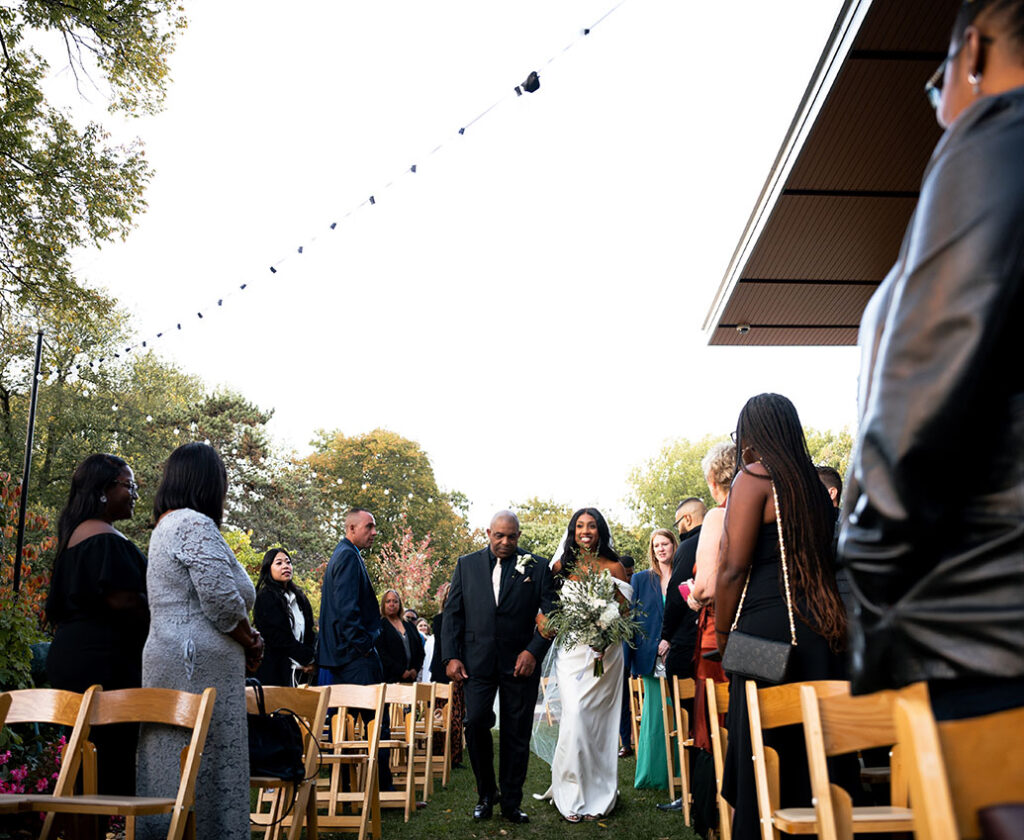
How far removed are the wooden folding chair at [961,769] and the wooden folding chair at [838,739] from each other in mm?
1430

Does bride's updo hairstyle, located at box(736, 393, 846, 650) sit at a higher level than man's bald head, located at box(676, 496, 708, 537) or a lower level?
lower

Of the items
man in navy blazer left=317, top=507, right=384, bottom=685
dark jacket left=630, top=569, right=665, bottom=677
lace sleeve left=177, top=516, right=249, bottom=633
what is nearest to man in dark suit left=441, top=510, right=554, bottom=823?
man in navy blazer left=317, top=507, right=384, bottom=685

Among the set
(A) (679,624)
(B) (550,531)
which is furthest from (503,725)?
(B) (550,531)

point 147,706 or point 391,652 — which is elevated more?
point 391,652

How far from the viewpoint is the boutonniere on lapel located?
881 cm

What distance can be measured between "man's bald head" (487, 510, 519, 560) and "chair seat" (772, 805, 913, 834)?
17.5 ft

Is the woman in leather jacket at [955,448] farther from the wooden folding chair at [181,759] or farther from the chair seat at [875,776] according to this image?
the chair seat at [875,776]

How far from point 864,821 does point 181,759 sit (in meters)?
2.85

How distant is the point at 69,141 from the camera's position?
13.2 metres

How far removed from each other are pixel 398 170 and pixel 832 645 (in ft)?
26.6

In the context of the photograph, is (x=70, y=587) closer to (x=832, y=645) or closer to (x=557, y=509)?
(x=832, y=645)

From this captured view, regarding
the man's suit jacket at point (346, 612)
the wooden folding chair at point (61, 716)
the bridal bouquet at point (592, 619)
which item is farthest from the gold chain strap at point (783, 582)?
the man's suit jacket at point (346, 612)

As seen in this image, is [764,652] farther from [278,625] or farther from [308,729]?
[278,625]

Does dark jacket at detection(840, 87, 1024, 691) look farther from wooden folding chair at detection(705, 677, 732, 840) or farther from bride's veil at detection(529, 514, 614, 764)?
bride's veil at detection(529, 514, 614, 764)
